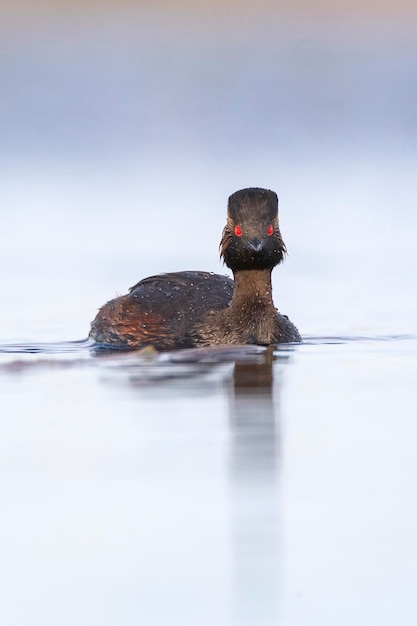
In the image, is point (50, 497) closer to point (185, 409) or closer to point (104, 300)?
point (185, 409)

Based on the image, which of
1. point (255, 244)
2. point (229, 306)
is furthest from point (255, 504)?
point (229, 306)

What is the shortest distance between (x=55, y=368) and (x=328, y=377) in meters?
1.51

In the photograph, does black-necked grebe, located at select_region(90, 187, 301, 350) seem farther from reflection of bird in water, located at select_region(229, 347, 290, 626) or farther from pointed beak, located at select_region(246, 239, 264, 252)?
reflection of bird in water, located at select_region(229, 347, 290, 626)

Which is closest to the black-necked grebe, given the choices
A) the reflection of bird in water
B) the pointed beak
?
the pointed beak

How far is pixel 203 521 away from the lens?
15.8ft

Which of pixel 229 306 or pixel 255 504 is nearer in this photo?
pixel 255 504

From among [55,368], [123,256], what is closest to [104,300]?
[123,256]

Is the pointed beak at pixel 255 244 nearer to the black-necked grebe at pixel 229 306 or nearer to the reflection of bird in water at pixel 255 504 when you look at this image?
the black-necked grebe at pixel 229 306

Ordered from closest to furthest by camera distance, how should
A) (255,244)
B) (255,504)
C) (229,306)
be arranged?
(255,504) < (255,244) < (229,306)

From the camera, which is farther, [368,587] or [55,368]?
[55,368]

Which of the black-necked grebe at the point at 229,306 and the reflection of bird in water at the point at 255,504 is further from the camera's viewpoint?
the black-necked grebe at the point at 229,306

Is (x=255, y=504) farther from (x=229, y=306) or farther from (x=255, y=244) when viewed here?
(x=229, y=306)

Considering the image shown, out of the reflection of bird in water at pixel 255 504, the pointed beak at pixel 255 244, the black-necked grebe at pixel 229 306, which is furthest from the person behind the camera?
the black-necked grebe at pixel 229 306

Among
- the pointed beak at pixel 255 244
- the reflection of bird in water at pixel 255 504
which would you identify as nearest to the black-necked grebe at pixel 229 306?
the pointed beak at pixel 255 244
